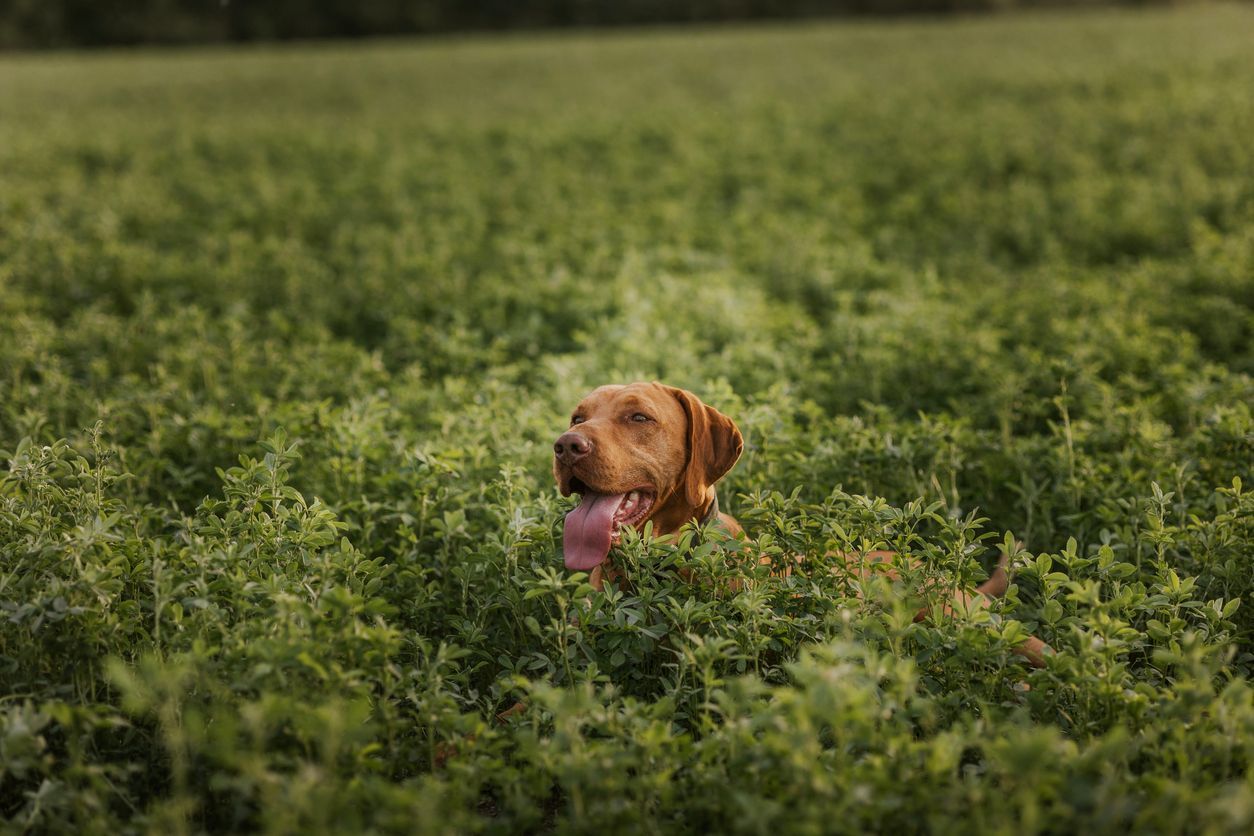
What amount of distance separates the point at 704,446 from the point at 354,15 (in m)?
43.6

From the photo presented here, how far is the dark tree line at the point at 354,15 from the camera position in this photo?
36.7 m

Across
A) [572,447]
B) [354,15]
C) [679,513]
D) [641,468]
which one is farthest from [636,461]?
[354,15]

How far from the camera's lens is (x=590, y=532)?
123 inches

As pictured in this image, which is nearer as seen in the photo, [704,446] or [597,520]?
[597,520]

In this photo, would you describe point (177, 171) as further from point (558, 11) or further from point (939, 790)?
point (558, 11)

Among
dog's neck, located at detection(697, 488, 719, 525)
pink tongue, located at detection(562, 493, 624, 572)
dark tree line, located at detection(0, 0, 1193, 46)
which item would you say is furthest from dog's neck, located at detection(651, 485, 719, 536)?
dark tree line, located at detection(0, 0, 1193, 46)

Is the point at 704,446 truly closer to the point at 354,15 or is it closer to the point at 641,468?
the point at 641,468

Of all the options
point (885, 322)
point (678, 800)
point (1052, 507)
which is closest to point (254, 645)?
point (678, 800)

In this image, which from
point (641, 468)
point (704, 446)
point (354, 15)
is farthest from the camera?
point (354, 15)

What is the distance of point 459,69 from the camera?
25859mm

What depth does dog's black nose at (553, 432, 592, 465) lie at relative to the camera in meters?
3.01

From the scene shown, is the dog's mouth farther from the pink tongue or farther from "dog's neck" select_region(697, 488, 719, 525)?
"dog's neck" select_region(697, 488, 719, 525)

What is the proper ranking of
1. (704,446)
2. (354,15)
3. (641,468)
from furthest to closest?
1. (354,15)
2. (704,446)
3. (641,468)

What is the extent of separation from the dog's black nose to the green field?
1.10ft
